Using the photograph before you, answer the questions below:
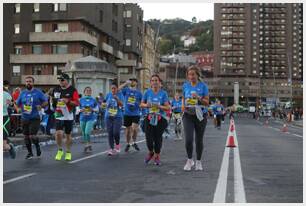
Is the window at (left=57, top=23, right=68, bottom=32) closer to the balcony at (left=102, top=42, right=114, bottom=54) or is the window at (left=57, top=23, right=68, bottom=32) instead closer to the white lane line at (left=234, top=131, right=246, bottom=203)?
the balcony at (left=102, top=42, right=114, bottom=54)

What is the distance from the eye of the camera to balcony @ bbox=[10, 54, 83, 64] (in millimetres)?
67375

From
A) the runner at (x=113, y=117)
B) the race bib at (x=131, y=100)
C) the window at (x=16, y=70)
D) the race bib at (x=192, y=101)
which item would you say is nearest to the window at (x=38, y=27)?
the window at (x=16, y=70)

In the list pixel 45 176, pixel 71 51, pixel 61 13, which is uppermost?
pixel 61 13

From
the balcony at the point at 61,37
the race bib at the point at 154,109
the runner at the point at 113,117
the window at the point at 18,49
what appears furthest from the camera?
the window at the point at 18,49

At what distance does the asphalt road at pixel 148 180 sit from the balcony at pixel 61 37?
55.4 meters

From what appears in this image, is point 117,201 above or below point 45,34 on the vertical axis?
below

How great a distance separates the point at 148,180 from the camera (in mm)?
8141

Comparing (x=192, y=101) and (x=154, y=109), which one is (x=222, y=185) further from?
(x=154, y=109)

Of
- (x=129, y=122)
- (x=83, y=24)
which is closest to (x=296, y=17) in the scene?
(x=83, y=24)

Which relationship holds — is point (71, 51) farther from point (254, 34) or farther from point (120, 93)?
point (254, 34)

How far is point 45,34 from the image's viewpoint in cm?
6794

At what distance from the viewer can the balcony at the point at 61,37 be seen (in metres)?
66.4

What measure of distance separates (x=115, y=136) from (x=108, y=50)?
6456cm

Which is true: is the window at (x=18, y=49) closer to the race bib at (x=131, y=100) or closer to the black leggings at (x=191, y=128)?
the race bib at (x=131, y=100)
